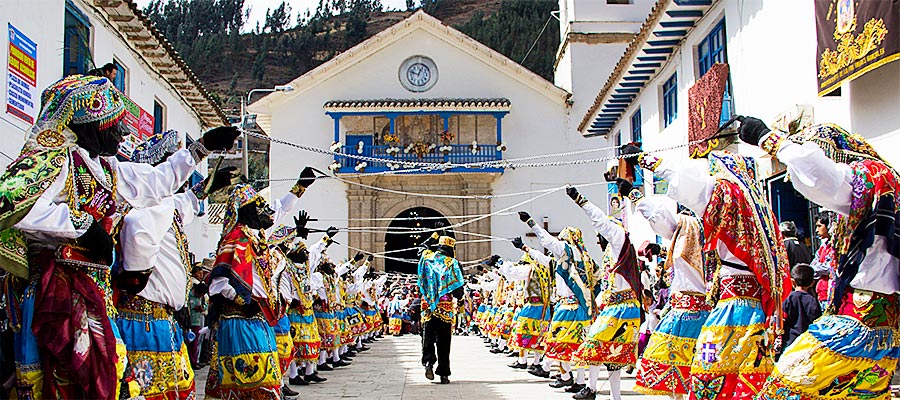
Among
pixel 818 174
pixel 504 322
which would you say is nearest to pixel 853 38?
pixel 818 174

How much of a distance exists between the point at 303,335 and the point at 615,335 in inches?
192

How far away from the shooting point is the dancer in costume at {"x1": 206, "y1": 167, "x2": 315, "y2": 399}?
7.37m

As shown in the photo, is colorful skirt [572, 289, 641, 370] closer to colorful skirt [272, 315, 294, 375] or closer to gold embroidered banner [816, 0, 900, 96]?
colorful skirt [272, 315, 294, 375]

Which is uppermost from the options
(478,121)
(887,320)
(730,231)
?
(478,121)

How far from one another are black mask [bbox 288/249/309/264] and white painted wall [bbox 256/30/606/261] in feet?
73.5

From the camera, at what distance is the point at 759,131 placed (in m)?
5.28

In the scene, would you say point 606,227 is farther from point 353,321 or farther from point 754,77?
point 353,321

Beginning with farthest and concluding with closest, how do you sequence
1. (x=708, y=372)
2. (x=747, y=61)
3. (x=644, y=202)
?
(x=747, y=61), (x=644, y=202), (x=708, y=372)

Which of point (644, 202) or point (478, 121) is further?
point (478, 121)

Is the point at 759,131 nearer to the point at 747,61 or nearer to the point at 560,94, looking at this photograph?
the point at 747,61

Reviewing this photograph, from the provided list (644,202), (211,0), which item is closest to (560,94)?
(644,202)

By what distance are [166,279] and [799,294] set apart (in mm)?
6666

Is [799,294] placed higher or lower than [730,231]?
lower

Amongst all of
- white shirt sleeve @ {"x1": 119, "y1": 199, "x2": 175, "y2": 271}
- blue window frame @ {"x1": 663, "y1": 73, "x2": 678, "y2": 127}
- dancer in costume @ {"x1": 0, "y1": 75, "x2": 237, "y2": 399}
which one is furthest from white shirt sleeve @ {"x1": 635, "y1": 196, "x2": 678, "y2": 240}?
blue window frame @ {"x1": 663, "y1": 73, "x2": 678, "y2": 127}
